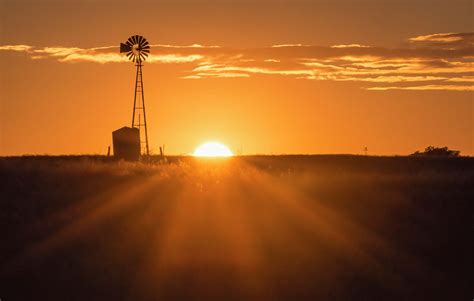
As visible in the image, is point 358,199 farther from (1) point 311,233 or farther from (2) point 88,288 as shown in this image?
(2) point 88,288

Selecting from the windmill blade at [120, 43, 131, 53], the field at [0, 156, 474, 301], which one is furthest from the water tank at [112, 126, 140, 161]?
the field at [0, 156, 474, 301]

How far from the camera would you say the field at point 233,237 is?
29094 millimetres

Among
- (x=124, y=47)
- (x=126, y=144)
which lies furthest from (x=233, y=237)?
(x=124, y=47)

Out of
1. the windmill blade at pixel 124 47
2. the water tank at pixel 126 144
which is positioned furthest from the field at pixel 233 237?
the windmill blade at pixel 124 47

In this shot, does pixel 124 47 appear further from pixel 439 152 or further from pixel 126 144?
pixel 439 152

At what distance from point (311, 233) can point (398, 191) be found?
6.07 m

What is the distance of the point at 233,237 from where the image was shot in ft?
106

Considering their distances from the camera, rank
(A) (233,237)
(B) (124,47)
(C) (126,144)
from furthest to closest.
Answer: (B) (124,47) → (C) (126,144) → (A) (233,237)

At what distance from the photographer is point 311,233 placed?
3288 cm

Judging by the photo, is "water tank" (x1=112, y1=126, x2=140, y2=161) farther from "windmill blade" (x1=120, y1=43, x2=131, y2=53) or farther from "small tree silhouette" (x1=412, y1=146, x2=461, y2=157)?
"small tree silhouette" (x1=412, y1=146, x2=461, y2=157)

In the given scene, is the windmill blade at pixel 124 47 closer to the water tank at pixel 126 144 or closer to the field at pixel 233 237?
the water tank at pixel 126 144

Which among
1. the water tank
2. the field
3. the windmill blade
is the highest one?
the windmill blade

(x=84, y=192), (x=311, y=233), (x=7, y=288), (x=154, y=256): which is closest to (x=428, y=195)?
(x=311, y=233)

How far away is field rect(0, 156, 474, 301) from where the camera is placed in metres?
29.1
